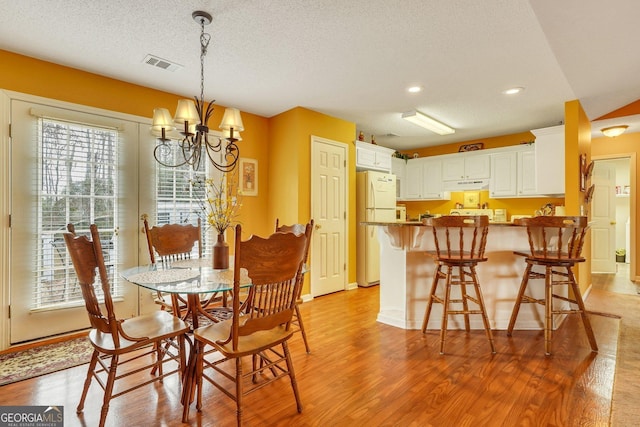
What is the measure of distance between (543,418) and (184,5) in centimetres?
327

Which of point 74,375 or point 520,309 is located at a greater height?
point 520,309

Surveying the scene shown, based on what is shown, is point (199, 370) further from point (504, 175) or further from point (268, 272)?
point (504, 175)

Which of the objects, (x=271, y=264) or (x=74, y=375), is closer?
(x=271, y=264)

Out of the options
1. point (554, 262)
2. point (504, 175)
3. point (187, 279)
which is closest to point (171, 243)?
point (187, 279)

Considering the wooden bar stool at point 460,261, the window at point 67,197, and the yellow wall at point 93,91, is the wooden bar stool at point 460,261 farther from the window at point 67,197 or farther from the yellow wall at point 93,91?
the window at point 67,197

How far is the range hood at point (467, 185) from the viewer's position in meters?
5.53

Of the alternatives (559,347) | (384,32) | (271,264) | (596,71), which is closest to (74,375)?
(271,264)

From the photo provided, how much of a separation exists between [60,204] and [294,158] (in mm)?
2431

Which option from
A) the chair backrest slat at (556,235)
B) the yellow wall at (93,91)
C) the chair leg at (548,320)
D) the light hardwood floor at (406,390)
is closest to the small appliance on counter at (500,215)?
the chair backrest slat at (556,235)

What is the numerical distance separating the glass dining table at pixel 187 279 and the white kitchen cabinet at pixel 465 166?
471cm

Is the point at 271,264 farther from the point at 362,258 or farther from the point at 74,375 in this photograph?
the point at 362,258

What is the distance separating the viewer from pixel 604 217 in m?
5.98

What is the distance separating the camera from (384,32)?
7.97 feet

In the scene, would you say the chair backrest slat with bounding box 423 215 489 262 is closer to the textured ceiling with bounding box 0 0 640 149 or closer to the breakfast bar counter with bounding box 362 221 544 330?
the breakfast bar counter with bounding box 362 221 544 330
